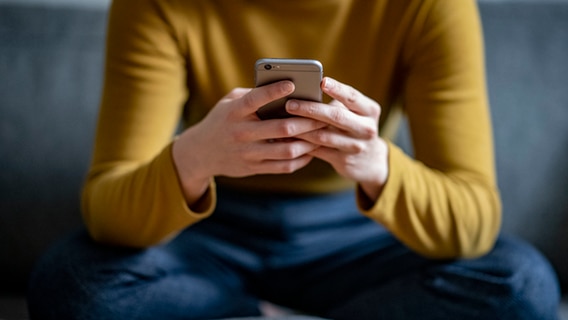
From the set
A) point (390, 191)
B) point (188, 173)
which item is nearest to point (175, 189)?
point (188, 173)

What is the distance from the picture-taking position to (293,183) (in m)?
0.84

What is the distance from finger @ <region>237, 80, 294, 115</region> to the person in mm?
63

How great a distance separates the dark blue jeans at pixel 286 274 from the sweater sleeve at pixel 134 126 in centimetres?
4

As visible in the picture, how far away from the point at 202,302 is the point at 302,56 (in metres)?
0.31

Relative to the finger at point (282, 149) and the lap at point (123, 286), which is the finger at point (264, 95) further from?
the lap at point (123, 286)

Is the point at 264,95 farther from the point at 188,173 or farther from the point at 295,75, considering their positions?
the point at 188,173

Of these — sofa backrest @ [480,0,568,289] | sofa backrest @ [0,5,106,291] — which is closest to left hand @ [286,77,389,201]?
sofa backrest @ [480,0,568,289]

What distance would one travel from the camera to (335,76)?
0.75m

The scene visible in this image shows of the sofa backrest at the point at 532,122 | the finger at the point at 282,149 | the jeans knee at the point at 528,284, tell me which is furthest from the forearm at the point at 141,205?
the sofa backrest at the point at 532,122

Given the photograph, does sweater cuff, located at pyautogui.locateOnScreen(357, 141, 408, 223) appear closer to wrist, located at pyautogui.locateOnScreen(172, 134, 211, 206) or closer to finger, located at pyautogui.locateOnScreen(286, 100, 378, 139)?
finger, located at pyautogui.locateOnScreen(286, 100, 378, 139)

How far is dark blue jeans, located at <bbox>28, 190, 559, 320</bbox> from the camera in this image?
2.35 feet

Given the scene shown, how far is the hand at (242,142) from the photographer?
61cm

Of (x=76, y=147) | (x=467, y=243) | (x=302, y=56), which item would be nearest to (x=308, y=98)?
(x=302, y=56)

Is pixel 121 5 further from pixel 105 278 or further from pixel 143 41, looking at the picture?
pixel 105 278
